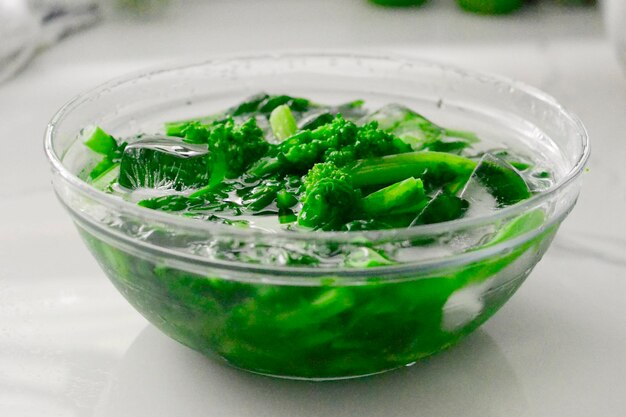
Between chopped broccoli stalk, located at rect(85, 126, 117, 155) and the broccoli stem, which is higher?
the broccoli stem

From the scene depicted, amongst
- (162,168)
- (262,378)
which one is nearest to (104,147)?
(162,168)

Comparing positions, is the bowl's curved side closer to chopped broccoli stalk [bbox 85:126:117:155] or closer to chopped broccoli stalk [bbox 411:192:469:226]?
chopped broccoli stalk [bbox 411:192:469:226]

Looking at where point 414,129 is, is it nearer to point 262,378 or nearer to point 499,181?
point 499,181

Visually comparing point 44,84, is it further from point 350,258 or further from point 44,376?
point 350,258

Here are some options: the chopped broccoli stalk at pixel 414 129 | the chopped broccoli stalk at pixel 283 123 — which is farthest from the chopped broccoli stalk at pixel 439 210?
the chopped broccoli stalk at pixel 283 123

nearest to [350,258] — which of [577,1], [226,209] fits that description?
[226,209]

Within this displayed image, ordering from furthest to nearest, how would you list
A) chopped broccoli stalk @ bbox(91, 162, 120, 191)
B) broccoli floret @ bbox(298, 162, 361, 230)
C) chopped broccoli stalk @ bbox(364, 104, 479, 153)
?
chopped broccoli stalk @ bbox(364, 104, 479, 153) → chopped broccoli stalk @ bbox(91, 162, 120, 191) → broccoli floret @ bbox(298, 162, 361, 230)

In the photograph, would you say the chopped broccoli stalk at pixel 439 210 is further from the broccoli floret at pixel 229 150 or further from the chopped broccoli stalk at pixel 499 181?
the broccoli floret at pixel 229 150

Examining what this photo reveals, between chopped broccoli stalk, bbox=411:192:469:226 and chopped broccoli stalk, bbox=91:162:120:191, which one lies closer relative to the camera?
chopped broccoli stalk, bbox=411:192:469:226

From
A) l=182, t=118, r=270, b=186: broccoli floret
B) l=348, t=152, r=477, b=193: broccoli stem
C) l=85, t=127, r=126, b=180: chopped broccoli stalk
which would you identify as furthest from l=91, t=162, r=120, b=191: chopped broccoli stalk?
l=348, t=152, r=477, b=193: broccoli stem
